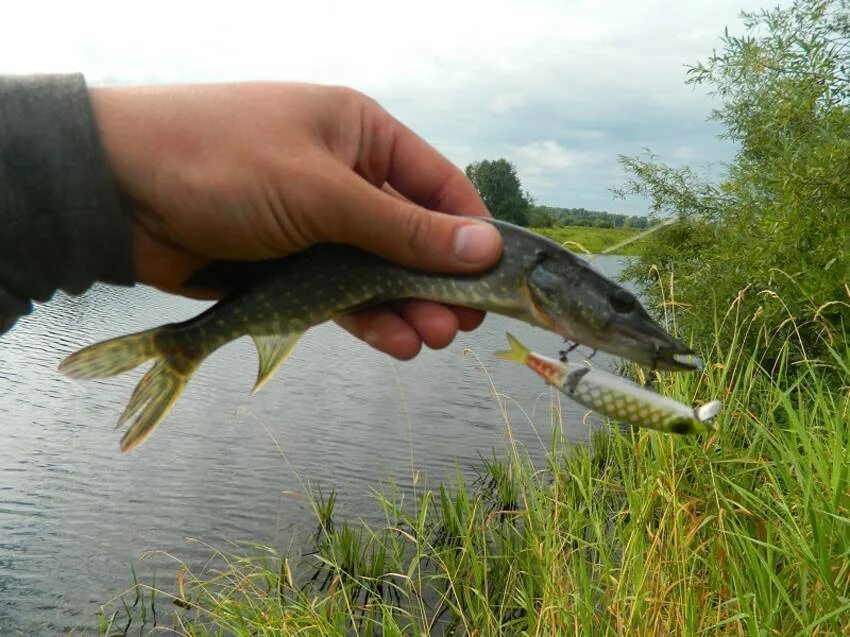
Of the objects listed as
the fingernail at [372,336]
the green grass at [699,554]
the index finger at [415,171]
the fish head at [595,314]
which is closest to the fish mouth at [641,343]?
the fish head at [595,314]

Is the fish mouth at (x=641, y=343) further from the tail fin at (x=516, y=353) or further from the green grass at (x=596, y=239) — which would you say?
the green grass at (x=596, y=239)

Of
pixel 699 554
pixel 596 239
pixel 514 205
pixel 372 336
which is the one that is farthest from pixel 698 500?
pixel 514 205

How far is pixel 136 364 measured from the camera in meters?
2.24

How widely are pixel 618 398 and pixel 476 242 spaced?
65cm

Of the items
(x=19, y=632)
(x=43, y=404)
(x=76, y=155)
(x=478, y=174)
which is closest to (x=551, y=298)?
(x=76, y=155)

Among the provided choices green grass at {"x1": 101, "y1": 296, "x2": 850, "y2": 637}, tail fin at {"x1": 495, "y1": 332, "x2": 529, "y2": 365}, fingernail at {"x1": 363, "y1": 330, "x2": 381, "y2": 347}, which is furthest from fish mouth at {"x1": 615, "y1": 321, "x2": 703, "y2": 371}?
green grass at {"x1": 101, "y1": 296, "x2": 850, "y2": 637}

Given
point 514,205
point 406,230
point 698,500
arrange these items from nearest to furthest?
point 406,230 < point 698,500 < point 514,205

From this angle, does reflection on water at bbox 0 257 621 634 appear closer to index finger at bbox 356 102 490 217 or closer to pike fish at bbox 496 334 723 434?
index finger at bbox 356 102 490 217

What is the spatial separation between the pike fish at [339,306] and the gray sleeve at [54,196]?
0.83ft

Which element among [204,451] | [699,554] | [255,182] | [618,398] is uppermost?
[255,182]

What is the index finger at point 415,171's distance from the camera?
2.83 meters

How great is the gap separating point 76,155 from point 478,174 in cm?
3711

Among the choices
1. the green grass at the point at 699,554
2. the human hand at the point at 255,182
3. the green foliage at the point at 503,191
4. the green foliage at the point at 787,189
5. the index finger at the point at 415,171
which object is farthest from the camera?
the green foliage at the point at 503,191

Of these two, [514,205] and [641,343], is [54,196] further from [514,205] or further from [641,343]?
[514,205]
